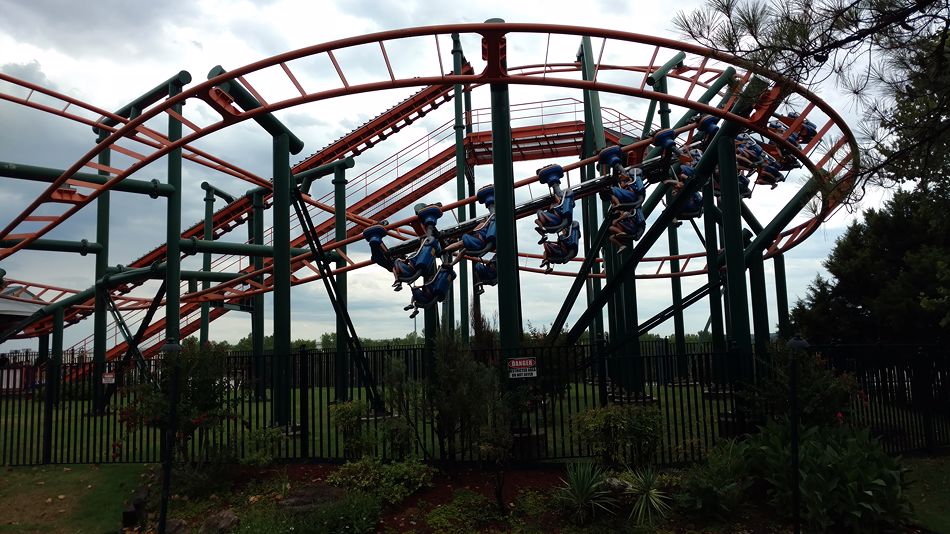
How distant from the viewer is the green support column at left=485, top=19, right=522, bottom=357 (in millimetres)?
10289

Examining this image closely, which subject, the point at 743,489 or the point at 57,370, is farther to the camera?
the point at 57,370

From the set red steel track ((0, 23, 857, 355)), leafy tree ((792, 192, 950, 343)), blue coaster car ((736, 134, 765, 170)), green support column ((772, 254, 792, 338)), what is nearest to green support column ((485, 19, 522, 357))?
red steel track ((0, 23, 857, 355))

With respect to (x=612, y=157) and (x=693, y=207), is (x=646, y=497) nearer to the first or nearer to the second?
(x=612, y=157)

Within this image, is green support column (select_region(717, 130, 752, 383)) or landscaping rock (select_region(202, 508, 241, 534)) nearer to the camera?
A: landscaping rock (select_region(202, 508, 241, 534))

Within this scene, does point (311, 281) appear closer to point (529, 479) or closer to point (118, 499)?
point (118, 499)

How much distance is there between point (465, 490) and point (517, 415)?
1.34 meters

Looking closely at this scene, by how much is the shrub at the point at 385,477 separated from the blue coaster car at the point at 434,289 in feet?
21.8

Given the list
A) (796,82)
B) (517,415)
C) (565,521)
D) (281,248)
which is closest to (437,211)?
(281,248)

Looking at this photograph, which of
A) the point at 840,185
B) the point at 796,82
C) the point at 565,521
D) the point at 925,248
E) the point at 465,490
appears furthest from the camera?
the point at 925,248

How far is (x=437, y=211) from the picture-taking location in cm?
A: 1461

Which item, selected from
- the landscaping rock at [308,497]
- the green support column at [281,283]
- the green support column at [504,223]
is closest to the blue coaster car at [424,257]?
the green support column at [281,283]

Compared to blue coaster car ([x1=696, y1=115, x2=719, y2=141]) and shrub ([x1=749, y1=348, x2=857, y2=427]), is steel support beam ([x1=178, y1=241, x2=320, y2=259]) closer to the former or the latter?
blue coaster car ([x1=696, y1=115, x2=719, y2=141])

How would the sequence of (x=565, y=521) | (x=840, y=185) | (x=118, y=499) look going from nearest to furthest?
(x=840, y=185)
(x=565, y=521)
(x=118, y=499)

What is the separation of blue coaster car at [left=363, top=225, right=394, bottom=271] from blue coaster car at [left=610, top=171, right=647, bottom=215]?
5.24m
